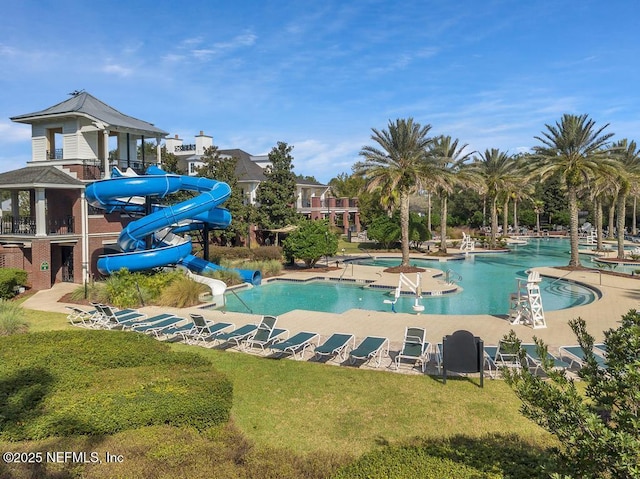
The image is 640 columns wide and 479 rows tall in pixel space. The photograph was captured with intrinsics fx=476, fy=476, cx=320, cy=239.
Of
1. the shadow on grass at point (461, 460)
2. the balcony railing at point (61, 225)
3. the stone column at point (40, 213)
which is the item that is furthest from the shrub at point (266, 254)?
the shadow on grass at point (461, 460)

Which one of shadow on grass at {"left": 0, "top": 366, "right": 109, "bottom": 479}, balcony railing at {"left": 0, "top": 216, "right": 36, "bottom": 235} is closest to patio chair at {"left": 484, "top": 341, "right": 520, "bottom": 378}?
shadow on grass at {"left": 0, "top": 366, "right": 109, "bottom": 479}

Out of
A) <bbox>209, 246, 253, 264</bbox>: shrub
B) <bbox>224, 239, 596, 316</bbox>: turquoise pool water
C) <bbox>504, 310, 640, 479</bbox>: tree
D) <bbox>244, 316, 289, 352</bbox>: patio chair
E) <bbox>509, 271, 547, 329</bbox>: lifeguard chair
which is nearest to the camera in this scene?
<bbox>504, 310, 640, 479</bbox>: tree

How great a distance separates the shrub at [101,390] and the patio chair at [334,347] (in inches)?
114

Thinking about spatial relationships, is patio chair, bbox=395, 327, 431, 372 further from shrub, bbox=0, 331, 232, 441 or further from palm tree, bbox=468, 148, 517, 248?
palm tree, bbox=468, 148, 517, 248

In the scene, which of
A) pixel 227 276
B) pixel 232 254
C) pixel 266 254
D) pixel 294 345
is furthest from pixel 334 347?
pixel 232 254

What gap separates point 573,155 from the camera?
29.8 meters

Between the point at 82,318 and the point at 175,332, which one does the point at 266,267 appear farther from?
the point at 175,332

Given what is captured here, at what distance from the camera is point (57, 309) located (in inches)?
719

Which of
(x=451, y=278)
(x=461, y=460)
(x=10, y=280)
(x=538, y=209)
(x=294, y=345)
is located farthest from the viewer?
(x=538, y=209)

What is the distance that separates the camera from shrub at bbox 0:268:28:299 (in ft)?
→ 66.6

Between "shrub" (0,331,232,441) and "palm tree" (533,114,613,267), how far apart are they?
27.0 m

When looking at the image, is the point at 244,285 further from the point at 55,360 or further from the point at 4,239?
the point at 55,360

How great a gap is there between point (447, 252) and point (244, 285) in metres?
21.8

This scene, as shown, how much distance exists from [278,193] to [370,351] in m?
28.9
